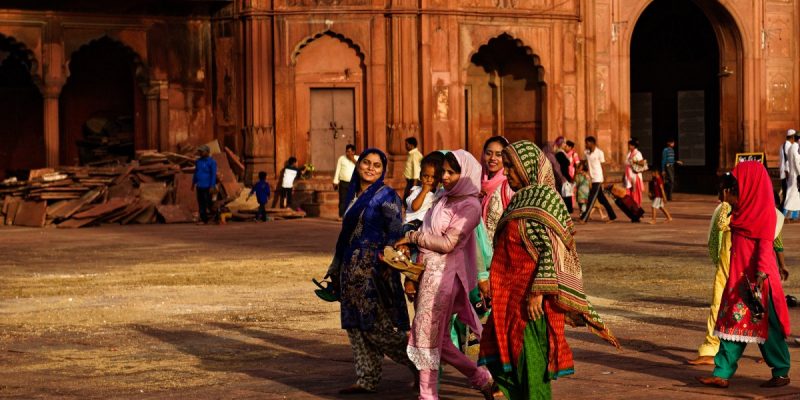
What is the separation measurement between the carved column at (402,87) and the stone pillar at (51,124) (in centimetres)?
644

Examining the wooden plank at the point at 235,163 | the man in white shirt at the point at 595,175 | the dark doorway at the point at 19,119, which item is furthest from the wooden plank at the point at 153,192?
the man in white shirt at the point at 595,175

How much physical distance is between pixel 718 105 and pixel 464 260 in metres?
28.1

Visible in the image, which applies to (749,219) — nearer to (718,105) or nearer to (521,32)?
(521,32)

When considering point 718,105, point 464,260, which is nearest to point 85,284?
point 464,260

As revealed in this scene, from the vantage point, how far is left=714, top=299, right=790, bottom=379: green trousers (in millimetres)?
8055

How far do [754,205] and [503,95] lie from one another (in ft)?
75.8

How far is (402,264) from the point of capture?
7691mm

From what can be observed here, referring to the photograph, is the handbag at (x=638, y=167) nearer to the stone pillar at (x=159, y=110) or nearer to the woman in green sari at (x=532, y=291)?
the stone pillar at (x=159, y=110)

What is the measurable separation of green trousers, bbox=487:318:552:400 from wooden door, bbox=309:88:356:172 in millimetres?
22017

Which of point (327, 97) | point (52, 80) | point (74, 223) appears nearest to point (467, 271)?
point (74, 223)

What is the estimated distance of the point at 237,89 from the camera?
28734 millimetres

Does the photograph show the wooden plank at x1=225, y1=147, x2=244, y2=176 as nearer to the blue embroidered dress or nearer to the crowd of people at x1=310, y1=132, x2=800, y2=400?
the crowd of people at x1=310, y1=132, x2=800, y2=400

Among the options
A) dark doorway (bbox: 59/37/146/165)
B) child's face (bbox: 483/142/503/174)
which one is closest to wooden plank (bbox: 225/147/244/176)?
dark doorway (bbox: 59/37/146/165)

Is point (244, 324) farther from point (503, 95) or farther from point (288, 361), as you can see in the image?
point (503, 95)
